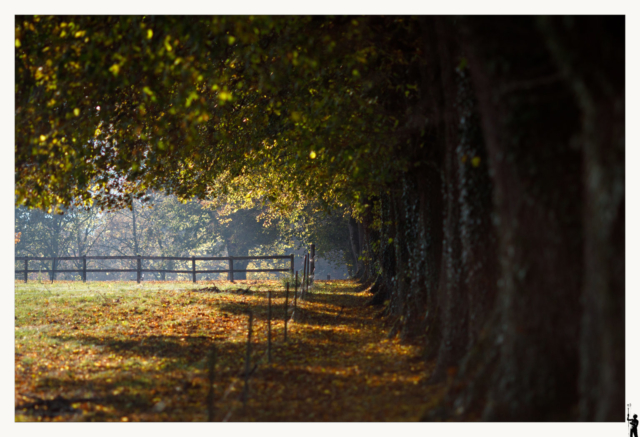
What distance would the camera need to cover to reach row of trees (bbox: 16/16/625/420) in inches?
128

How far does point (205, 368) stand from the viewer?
7.93 m

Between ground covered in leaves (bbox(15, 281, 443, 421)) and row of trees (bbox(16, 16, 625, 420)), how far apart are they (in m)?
0.96

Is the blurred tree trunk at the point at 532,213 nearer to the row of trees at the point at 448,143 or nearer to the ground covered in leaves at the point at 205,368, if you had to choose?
the row of trees at the point at 448,143

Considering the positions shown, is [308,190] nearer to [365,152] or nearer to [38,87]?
[365,152]

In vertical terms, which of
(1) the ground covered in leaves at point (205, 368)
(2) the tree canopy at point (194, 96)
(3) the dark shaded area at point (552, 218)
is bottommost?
(1) the ground covered in leaves at point (205, 368)

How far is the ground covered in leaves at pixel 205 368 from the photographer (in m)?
5.73

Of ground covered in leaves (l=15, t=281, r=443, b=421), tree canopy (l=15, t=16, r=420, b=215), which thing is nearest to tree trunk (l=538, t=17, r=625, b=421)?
ground covered in leaves (l=15, t=281, r=443, b=421)

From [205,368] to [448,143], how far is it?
4862 mm

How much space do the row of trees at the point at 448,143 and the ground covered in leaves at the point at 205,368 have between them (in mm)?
960

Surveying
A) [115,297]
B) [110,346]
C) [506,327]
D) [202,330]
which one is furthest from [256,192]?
[506,327]

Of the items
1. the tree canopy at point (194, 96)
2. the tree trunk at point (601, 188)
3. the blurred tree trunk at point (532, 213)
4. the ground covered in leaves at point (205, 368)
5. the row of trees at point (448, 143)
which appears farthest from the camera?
the tree canopy at point (194, 96)

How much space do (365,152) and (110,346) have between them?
5.90 metres

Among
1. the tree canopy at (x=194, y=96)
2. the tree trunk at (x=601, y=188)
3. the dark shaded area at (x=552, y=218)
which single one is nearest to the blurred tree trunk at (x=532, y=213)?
the dark shaded area at (x=552, y=218)

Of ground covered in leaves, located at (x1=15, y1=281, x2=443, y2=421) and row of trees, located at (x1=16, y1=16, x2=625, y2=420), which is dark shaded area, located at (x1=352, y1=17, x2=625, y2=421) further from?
ground covered in leaves, located at (x1=15, y1=281, x2=443, y2=421)
